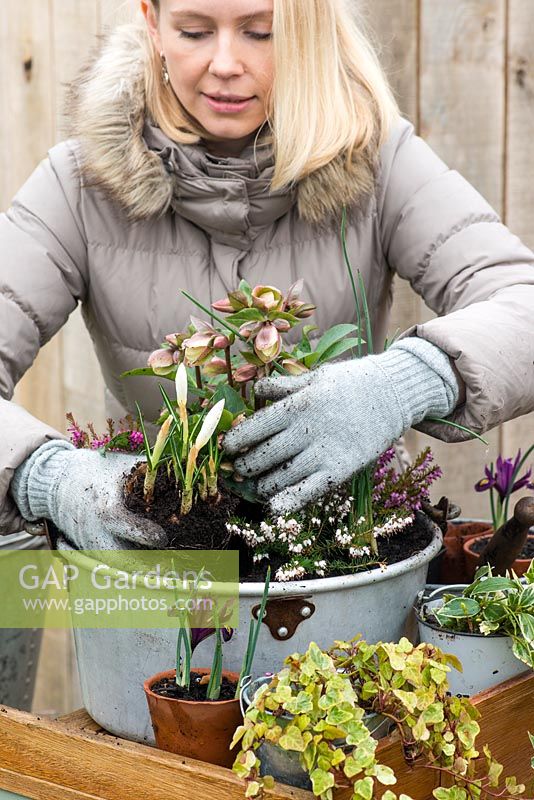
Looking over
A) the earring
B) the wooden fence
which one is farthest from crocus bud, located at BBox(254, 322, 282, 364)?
the wooden fence

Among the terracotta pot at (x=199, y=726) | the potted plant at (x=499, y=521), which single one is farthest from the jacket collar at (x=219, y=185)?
the terracotta pot at (x=199, y=726)

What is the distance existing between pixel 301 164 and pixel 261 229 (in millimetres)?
127

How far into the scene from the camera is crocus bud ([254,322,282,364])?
914 mm

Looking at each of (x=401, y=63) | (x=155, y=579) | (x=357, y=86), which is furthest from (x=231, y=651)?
(x=401, y=63)

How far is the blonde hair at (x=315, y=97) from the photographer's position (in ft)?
4.03

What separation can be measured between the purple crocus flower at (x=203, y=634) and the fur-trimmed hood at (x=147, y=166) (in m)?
0.62

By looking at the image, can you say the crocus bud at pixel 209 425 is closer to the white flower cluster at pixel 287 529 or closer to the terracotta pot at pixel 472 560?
the white flower cluster at pixel 287 529

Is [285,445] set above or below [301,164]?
below

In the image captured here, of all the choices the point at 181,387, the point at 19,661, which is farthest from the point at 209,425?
the point at 19,661

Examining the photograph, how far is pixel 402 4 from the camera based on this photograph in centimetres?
176

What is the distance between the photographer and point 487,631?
90 centimetres

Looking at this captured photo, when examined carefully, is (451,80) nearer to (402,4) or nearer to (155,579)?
(402,4)

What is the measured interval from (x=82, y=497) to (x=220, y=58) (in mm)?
563

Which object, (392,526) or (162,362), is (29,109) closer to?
(162,362)
